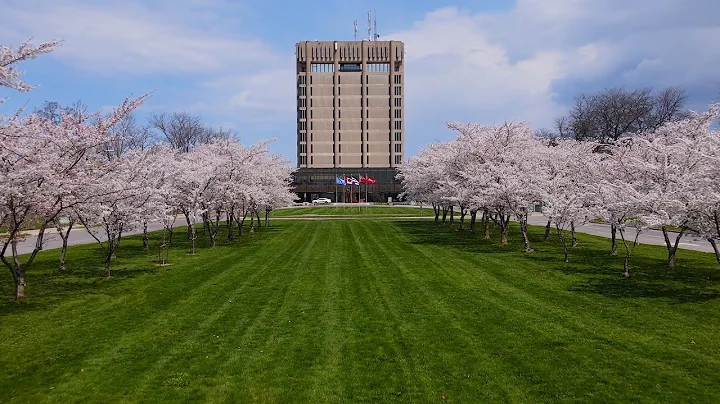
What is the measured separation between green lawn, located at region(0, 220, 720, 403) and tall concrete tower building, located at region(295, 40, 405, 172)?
4383 inches

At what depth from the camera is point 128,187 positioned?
18859 mm

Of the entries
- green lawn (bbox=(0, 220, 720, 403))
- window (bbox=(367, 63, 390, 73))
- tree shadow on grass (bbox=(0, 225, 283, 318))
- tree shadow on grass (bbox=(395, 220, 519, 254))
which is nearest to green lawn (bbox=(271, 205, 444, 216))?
tree shadow on grass (bbox=(395, 220, 519, 254))

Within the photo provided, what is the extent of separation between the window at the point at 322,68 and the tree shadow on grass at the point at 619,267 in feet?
355

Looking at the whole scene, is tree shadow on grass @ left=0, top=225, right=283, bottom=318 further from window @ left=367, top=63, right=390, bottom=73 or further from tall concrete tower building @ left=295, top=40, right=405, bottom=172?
window @ left=367, top=63, right=390, bottom=73

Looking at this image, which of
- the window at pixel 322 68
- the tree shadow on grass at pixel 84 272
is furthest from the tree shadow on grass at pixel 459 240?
the window at pixel 322 68

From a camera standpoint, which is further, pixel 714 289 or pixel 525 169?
pixel 525 169

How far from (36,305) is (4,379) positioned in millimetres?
6628

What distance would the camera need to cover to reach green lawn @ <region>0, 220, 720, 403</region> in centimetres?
903

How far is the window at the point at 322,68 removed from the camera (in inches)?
5320

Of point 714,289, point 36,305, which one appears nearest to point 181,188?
point 36,305

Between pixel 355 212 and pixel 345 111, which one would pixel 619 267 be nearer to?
pixel 355 212

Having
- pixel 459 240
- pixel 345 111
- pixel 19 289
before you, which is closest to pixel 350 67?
pixel 345 111

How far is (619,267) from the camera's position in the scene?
69.7 feet

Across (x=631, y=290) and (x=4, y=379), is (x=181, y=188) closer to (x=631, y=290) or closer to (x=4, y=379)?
(x=4, y=379)
